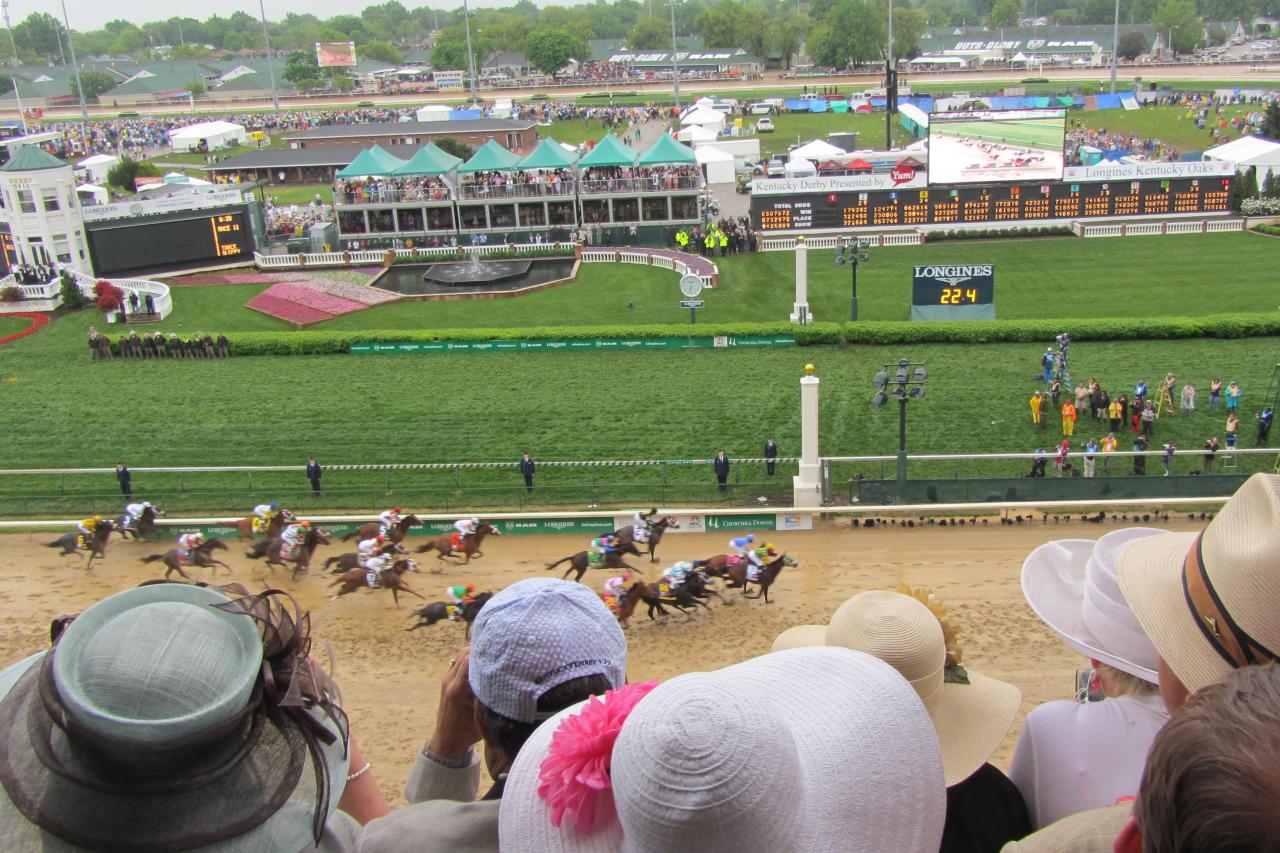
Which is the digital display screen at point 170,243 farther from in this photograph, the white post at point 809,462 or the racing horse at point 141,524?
the white post at point 809,462

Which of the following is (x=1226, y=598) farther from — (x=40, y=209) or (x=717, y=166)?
(x=717, y=166)

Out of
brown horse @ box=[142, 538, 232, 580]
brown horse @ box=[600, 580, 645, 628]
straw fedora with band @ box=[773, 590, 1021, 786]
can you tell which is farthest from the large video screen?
straw fedora with band @ box=[773, 590, 1021, 786]

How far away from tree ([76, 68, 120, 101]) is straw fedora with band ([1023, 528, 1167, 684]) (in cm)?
12887

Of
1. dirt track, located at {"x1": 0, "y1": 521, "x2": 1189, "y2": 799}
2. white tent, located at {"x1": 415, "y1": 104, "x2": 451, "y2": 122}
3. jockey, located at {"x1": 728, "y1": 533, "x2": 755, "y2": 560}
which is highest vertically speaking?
white tent, located at {"x1": 415, "y1": 104, "x2": 451, "y2": 122}

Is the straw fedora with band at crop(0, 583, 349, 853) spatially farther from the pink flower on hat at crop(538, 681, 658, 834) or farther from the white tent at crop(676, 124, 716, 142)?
the white tent at crop(676, 124, 716, 142)

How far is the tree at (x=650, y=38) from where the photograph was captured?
136 m

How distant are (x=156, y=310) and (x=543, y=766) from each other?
111ft

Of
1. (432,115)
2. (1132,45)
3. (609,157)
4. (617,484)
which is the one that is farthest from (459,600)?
(1132,45)

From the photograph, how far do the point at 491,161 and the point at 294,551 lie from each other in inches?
1152

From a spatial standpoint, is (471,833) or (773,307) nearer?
(471,833)

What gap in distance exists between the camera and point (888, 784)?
2.54 meters

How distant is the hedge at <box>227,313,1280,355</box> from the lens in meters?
25.4

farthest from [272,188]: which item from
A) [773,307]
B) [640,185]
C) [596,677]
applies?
[596,677]

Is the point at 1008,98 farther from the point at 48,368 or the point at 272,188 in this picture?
the point at 48,368
